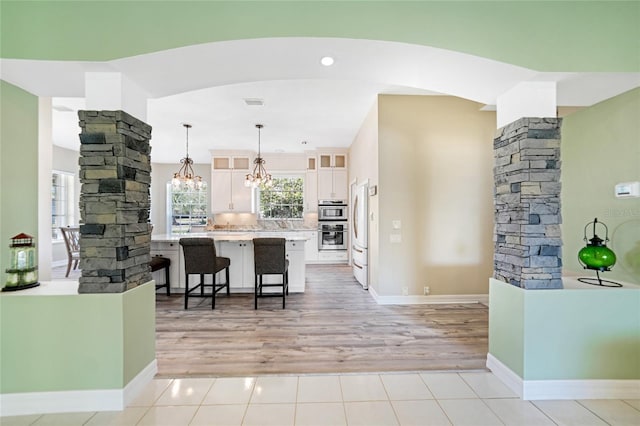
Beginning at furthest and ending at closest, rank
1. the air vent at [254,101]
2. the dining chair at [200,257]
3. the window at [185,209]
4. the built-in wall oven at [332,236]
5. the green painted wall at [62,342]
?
the window at [185,209]
the built-in wall oven at [332,236]
the air vent at [254,101]
the dining chair at [200,257]
the green painted wall at [62,342]

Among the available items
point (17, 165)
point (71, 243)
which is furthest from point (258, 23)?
point (71, 243)

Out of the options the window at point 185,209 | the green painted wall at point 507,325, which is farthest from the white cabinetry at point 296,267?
the window at point 185,209

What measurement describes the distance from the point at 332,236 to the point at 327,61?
5.32 meters

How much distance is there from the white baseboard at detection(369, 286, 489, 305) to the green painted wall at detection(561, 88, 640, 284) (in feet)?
3.80

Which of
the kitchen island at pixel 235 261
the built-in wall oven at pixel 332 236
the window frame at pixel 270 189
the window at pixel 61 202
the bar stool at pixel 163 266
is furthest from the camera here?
the window frame at pixel 270 189

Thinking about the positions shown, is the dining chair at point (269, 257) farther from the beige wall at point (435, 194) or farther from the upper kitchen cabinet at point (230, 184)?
the upper kitchen cabinet at point (230, 184)

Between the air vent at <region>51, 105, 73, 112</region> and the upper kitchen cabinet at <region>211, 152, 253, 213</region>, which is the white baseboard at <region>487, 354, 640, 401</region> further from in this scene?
the upper kitchen cabinet at <region>211, 152, 253, 213</region>

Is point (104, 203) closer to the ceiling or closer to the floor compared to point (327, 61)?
closer to the floor

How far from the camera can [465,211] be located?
13.3 feet

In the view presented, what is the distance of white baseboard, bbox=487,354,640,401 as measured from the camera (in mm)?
2025

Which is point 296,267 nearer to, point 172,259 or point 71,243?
point 172,259

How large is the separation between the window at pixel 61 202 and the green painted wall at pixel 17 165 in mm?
5737

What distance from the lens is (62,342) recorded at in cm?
193

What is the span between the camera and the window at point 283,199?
25.3 ft
